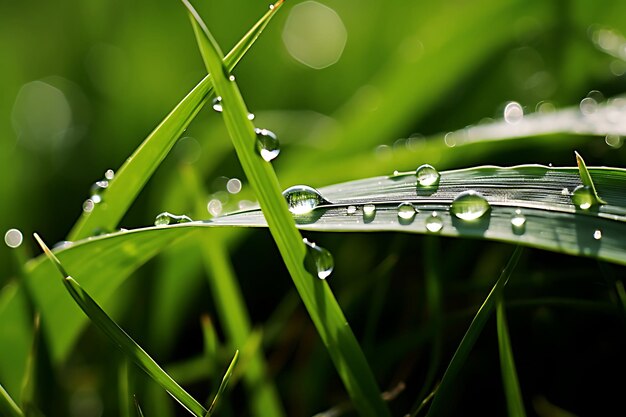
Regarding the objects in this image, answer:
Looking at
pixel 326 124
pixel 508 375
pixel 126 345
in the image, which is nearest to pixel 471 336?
pixel 508 375

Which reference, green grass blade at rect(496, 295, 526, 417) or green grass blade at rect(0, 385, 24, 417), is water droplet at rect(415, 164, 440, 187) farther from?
green grass blade at rect(0, 385, 24, 417)

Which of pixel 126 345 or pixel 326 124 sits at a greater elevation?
pixel 326 124

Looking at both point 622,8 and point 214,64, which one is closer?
point 214,64

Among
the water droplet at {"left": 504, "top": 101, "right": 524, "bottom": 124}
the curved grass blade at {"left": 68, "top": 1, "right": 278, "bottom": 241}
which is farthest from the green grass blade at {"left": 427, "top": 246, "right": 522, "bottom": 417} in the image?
the water droplet at {"left": 504, "top": 101, "right": 524, "bottom": 124}

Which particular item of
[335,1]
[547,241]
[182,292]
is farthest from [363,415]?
[335,1]

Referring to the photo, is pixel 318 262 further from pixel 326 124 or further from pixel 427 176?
pixel 326 124

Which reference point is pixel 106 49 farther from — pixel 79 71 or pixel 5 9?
pixel 5 9

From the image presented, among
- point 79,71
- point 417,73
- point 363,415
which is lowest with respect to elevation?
point 363,415
